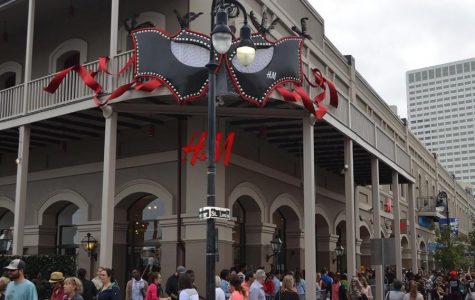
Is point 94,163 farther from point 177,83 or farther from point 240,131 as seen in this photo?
point 177,83

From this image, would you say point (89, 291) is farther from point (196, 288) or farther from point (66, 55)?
point (66, 55)

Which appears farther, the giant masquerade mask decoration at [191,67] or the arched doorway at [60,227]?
the arched doorway at [60,227]

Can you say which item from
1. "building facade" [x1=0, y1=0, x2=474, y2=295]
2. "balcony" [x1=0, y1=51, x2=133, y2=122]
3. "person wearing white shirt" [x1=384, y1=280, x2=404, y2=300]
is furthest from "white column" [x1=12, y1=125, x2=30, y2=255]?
"person wearing white shirt" [x1=384, y1=280, x2=404, y2=300]

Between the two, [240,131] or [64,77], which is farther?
[240,131]

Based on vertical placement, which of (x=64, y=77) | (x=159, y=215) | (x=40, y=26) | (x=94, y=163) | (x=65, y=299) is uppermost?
(x=40, y=26)

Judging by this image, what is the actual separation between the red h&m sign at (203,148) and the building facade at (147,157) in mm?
297

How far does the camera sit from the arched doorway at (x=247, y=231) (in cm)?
1945

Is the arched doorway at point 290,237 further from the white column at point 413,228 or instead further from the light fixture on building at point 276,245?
the white column at point 413,228

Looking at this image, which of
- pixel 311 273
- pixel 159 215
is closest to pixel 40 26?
pixel 159 215

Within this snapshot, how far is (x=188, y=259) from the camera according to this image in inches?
644

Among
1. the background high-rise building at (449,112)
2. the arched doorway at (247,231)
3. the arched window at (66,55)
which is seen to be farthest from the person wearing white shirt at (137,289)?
the background high-rise building at (449,112)

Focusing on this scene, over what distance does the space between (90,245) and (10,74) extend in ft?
26.6

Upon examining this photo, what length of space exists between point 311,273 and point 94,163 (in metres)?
8.00

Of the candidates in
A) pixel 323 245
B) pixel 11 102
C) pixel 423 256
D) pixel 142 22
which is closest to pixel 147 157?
pixel 142 22
